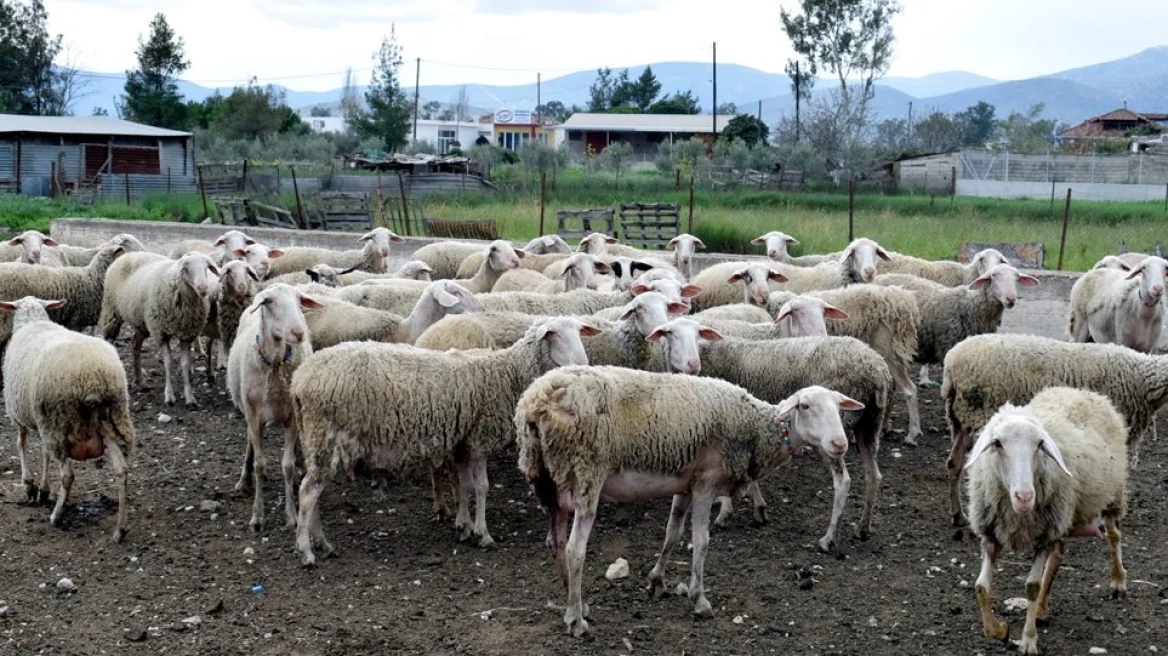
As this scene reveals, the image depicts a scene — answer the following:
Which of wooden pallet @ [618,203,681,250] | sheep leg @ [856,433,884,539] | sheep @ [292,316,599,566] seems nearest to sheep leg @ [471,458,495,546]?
sheep @ [292,316,599,566]

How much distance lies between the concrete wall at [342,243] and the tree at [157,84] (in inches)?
1451

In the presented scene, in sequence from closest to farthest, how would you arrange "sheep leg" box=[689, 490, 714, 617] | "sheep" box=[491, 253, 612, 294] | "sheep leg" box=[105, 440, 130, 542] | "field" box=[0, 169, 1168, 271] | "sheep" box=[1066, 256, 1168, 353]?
"sheep leg" box=[689, 490, 714, 617] → "sheep leg" box=[105, 440, 130, 542] → "sheep" box=[1066, 256, 1168, 353] → "sheep" box=[491, 253, 612, 294] → "field" box=[0, 169, 1168, 271]

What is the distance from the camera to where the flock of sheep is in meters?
6.15

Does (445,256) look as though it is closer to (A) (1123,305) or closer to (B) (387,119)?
(A) (1123,305)

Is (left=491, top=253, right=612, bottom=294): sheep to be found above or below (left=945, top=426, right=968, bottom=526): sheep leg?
above

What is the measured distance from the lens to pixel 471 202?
28.1 metres

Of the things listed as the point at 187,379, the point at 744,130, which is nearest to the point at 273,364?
the point at 187,379

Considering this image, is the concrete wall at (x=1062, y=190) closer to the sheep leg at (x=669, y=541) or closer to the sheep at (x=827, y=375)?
the sheep at (x=827, y=375)

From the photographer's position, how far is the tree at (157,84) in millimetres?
55531

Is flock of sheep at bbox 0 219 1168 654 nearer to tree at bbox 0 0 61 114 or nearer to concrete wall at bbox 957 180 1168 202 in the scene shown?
concrete wall at bbox 957 180 1168 202

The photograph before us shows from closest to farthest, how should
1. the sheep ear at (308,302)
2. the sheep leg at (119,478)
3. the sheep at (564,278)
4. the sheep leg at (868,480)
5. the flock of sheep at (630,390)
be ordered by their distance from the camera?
the flock of sheep at (630,390), the sheep leg at (119,478), the sheep leg at (868,480), the sheep ear at (308,302), the sheep at (564,278)

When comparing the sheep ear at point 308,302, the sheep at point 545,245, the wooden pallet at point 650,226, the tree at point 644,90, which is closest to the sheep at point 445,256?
the sheep at point 545,245

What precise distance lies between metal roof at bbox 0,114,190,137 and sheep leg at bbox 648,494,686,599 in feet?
117

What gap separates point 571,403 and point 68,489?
144 inches
